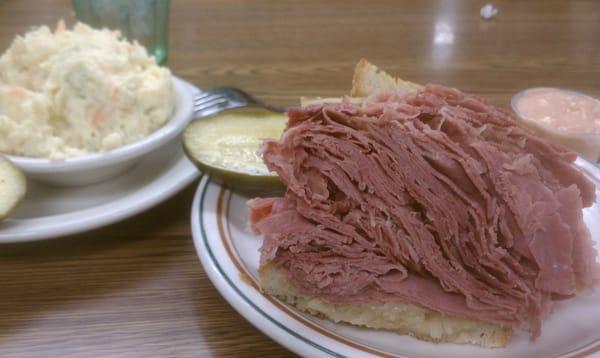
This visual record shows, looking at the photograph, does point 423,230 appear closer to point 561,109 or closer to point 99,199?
point 99,199

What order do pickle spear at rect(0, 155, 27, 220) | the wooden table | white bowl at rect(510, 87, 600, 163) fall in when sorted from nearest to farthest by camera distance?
the wooden table → pickle spear at rect(0, 155, 27, 220) → white bowl at rect(510, 87, 600, 163)

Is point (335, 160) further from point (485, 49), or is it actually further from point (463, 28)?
point (463, 28)

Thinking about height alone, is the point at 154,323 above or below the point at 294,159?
below

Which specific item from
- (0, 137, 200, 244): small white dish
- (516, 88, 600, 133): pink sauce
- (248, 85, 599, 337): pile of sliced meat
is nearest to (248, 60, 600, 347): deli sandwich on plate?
(248, 85, 599, 337): pile of sliced meat

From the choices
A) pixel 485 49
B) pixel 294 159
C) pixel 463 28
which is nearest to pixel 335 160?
pixel 294 159

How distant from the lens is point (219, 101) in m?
2.18

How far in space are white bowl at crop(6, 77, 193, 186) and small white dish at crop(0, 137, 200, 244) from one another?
38mm

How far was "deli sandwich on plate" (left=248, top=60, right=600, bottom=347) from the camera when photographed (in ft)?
3.76

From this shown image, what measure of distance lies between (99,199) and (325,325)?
2.80ft

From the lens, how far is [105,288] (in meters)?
1.40

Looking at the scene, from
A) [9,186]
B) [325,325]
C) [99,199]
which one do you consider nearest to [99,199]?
[99,199]

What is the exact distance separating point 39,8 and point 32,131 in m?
2.26

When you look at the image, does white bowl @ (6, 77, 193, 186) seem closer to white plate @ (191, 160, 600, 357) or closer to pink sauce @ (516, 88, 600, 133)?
white plate @ (191, 160, 600, 357)

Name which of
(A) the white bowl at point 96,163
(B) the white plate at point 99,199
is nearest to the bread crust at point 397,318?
(B) the white plate at point 99,199
